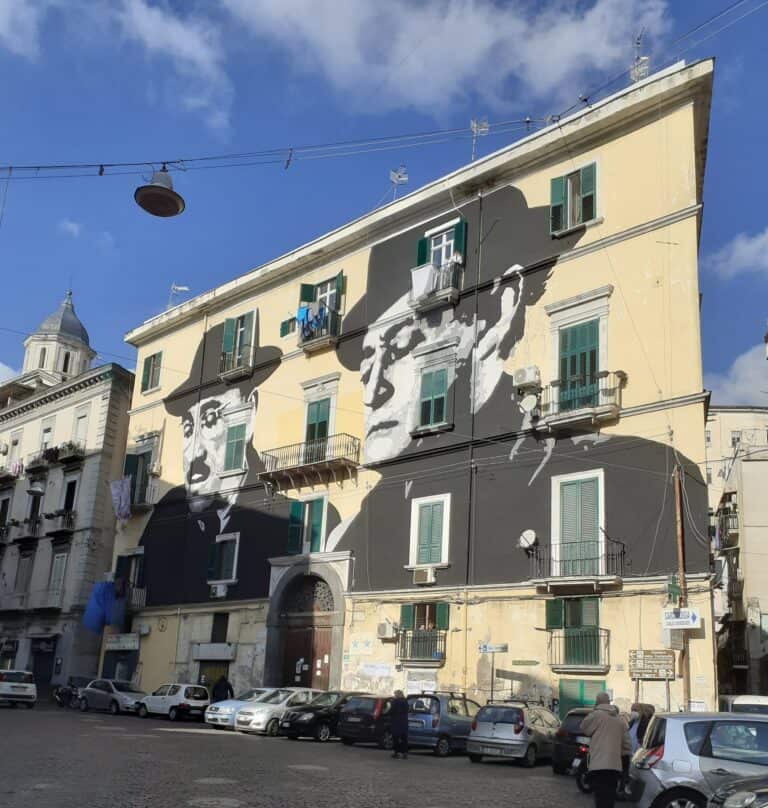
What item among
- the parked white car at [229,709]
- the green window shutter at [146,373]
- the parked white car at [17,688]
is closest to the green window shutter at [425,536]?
the parked white car at [229,709]

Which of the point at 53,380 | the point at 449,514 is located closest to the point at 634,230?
the point at 449,514

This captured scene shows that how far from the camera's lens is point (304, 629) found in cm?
2862

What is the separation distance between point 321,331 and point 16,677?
52.7 feet

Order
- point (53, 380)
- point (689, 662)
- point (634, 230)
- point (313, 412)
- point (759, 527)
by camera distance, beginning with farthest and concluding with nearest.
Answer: point (53, 380)
point (759, 527)
point (313, 412)
point (634, 230)
point (689, 662)

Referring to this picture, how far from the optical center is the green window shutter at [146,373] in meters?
38.9

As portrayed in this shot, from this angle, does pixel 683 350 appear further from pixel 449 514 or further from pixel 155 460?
pixel 155 460

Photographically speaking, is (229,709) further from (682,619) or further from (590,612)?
(682,619)

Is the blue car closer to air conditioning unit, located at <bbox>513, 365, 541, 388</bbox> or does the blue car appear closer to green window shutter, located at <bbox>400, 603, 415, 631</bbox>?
green window shutter, located at <bbox>400, 603, 415, 631</bbox>

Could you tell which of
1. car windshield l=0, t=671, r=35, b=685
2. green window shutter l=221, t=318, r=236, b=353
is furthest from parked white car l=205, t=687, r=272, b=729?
green window shutter l=221, t=318, r=236, b=353

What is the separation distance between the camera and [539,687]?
22.1 m

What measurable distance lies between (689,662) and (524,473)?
20.9 ft

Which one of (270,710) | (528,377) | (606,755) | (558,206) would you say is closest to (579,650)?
(528,377)

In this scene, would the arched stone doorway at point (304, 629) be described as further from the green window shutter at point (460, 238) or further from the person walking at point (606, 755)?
the person walking at point (606, 755)

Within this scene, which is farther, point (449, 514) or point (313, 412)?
point (313, 412)
